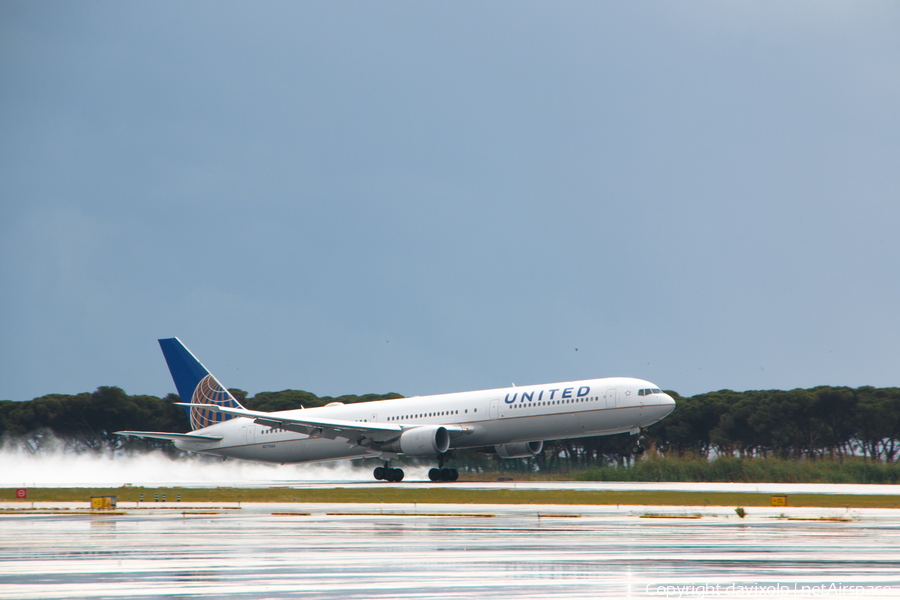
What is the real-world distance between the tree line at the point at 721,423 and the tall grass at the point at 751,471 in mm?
26898

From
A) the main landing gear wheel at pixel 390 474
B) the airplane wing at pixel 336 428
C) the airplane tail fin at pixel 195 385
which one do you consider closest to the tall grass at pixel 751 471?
the airplane wing at pixel 336 428

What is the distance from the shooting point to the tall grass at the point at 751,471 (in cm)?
4081

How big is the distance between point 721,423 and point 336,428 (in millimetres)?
41920

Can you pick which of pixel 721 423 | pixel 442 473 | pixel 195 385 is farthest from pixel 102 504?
pixel 721 423

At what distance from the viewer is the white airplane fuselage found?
44.0 m

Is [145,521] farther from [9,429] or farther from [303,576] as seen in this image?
[9,429]

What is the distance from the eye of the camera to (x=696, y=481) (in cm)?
4344

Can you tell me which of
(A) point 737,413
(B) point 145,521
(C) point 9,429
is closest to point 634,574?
(B) point 145,521

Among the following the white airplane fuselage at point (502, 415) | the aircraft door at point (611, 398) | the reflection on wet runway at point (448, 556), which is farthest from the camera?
the white airplane fuselage at point (502, 415)

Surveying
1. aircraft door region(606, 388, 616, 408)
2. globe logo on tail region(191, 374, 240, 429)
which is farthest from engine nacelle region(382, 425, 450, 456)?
globe logo on tail region(191, 374, 240, 429)

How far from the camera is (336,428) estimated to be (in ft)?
152

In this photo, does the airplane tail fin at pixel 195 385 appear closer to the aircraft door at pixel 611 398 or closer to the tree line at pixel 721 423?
the tree line at pixel 721 423

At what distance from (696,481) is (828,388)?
1580 inches

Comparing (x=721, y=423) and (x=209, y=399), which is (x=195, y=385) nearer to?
(x=209, y=399)
